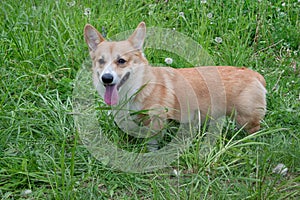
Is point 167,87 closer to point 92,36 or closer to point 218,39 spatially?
point 92,36

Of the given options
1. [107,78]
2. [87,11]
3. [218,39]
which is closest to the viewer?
[107,78]

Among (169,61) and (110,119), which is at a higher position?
(169,61)

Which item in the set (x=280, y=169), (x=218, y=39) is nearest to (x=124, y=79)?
(x=280, y=169)

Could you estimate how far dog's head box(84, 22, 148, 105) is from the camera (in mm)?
3521

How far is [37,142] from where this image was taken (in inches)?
144

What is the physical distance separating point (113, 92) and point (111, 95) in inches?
1.2

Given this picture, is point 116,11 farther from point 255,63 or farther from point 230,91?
point 230,91

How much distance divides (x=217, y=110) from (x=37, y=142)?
1.53 meters

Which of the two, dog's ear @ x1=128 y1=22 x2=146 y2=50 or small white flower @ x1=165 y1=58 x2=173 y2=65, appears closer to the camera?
dog's ear @ x1=128 y1=22 x2=146 y2=50

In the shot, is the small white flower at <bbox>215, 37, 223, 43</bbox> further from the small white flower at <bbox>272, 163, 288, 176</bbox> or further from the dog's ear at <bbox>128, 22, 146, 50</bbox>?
the small white flower at <bbox>272, 163, 288, 176</bbox>

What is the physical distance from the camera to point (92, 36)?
3.85 metres

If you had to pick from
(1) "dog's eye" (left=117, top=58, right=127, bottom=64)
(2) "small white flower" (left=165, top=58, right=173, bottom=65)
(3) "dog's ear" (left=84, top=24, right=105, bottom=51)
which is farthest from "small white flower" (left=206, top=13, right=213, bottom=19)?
(1) "dog's eye" (left=117, top=58, right=127, bottom=64)

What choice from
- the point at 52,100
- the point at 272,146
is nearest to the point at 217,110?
the point at 272,146

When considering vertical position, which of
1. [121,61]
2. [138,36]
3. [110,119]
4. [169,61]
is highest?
[138,36]
